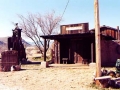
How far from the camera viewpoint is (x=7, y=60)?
63.3 ft

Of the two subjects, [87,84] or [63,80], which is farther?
[63,80]

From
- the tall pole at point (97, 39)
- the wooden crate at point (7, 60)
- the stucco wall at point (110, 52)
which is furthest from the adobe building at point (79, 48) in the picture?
the tall pole at point (97, 39)

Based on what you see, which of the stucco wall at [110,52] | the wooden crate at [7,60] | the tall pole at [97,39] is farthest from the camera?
the stucco wall at [110,52]

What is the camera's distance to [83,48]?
2159 cm

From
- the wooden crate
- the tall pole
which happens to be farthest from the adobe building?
the tall pole

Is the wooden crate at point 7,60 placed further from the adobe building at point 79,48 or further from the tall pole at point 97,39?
the tall pole at point 97,39

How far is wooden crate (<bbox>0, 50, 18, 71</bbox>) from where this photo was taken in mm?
19031

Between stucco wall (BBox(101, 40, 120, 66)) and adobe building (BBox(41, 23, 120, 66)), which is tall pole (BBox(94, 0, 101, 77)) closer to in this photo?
adobe building (BBox(41, 23, 120, 66))

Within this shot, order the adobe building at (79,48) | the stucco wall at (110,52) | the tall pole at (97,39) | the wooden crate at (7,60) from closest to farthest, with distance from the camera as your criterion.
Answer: the tall pole at (97,39), the wooden crate at (7,60), the adobe building at (79,48), the stucco wall at (110,52)

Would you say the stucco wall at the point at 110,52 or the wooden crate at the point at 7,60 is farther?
the stucco wall at the point at 110,52

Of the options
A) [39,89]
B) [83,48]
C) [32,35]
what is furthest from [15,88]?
[32,35]

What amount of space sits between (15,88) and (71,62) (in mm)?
12039

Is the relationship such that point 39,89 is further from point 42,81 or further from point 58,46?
point 58,46

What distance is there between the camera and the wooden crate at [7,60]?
19031 mm
